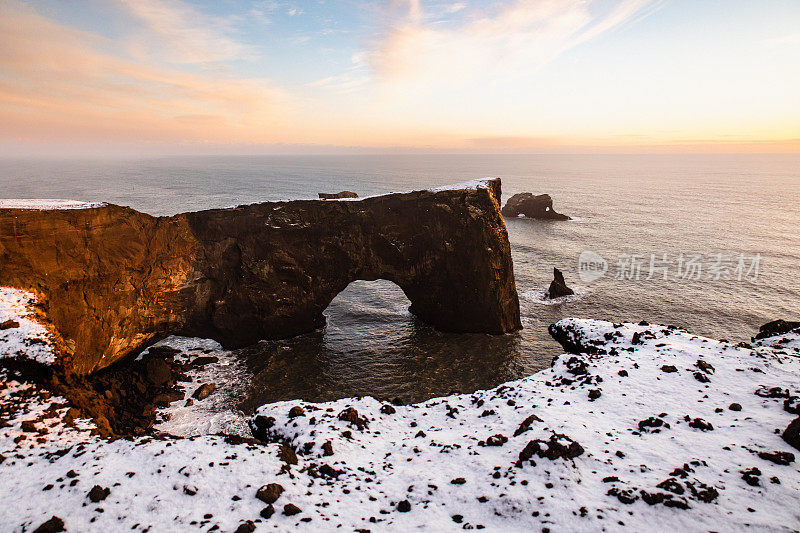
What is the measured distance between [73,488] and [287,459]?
18.4 feet

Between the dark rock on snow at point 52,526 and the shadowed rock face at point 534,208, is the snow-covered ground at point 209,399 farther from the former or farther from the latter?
the shadowed rock face at point 534,208

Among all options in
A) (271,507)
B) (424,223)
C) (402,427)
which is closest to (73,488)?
(271,507)

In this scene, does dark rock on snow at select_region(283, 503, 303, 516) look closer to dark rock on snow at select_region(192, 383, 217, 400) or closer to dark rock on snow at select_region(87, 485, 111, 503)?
dark rock on snow at select_region(87, 485, 111, 503)

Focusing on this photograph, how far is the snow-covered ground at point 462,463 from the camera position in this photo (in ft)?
31.8

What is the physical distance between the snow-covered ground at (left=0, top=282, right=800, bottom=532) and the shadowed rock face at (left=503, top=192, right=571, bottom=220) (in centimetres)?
6242

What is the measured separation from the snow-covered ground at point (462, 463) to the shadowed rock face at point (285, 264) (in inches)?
369

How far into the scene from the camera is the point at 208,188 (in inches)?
4975

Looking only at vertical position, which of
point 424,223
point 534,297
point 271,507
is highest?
point 424,223

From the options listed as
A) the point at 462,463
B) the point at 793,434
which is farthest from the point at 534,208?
the point at 462,463

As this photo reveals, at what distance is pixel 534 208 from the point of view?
254 feet

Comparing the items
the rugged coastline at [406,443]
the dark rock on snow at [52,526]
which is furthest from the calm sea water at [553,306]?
the dark rock on snow at [52,526]

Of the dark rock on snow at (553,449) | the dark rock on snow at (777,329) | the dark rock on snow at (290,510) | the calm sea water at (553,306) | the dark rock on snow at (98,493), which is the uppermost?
the dark rock on snow at (98,493)

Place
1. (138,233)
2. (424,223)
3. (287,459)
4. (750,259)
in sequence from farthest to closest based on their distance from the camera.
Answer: (750,259) → (424,223) → (138,233) → (287,459)

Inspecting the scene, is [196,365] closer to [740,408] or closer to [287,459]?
[287,459]
